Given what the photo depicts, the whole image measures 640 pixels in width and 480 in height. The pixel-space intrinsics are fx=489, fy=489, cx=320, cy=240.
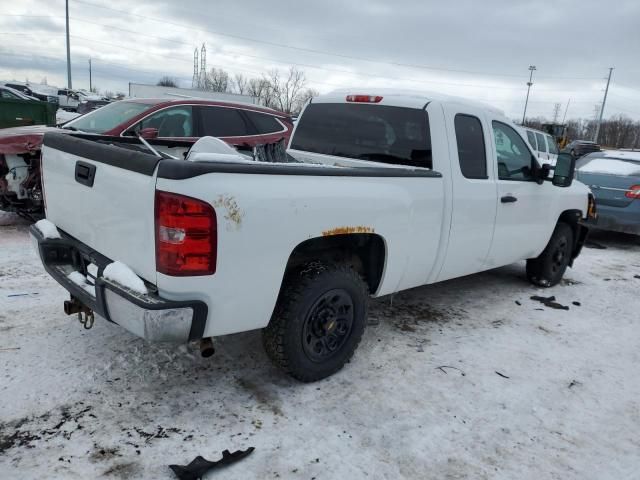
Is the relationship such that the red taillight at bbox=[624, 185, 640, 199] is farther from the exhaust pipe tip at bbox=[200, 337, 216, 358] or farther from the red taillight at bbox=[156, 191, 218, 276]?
the red taillight at bbox=[156, 191, 218, 276]

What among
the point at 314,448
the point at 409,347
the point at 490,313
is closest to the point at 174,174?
the point at 314,448

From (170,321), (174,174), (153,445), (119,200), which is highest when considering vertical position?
(174,174)

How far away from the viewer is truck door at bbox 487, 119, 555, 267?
441 centimetres

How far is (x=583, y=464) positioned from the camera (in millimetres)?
2670

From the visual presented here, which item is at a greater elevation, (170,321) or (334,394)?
(170,321)

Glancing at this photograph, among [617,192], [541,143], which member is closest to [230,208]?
[617,192]

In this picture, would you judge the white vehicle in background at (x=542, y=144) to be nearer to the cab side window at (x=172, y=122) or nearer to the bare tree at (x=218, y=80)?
the cab side window at (x=172, y=122)

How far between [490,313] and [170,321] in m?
3.45

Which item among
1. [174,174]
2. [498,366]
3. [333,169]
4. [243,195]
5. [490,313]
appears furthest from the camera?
[490,313]

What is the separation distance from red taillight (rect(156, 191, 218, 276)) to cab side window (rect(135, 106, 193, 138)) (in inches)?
177

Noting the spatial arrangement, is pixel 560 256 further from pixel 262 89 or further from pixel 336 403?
pixel 262 89

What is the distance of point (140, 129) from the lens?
6324mm

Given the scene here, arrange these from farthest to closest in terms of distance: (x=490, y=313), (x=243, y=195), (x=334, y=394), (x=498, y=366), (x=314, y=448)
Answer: (x=490, y=313), (x=498, y=366), (x=334, y=394), (x=314, y=448), (x=243, y=195)

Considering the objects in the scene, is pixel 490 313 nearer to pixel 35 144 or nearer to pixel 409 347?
pixel 409 347
